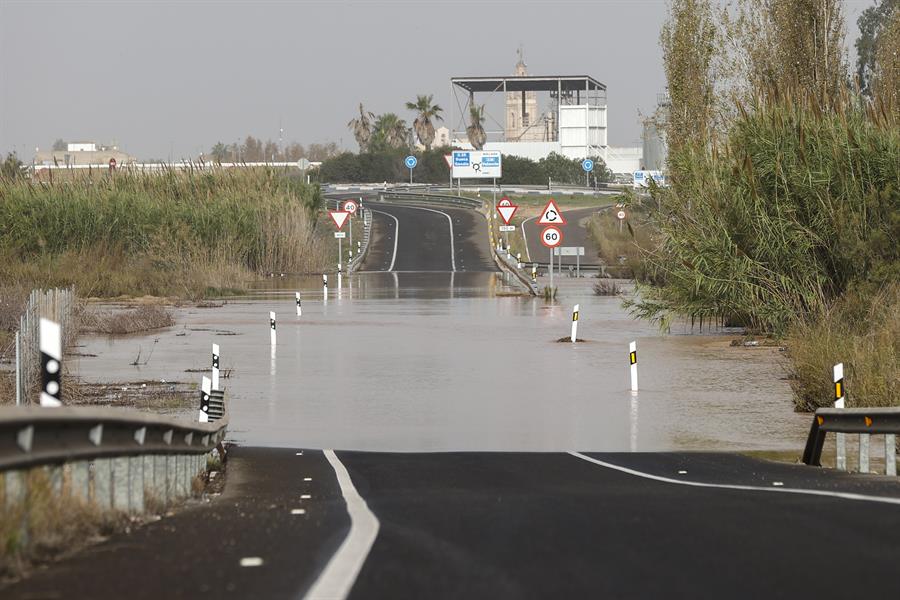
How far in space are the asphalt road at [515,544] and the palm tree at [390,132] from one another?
16314 cm

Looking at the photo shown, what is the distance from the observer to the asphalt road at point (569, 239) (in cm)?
7731

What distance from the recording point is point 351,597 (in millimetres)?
6461

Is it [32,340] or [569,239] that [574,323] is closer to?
[32,340]

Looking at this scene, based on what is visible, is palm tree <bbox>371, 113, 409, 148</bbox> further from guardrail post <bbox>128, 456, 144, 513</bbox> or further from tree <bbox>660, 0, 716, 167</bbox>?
guardrail post <bbox>128, 456, 144, 513</bbox>

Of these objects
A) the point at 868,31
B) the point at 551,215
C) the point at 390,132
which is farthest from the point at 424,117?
the point at 551,215

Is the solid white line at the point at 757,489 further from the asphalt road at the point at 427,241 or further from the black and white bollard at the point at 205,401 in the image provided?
the asphalt road at the point at 427,241

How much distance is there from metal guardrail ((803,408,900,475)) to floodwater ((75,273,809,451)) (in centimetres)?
274

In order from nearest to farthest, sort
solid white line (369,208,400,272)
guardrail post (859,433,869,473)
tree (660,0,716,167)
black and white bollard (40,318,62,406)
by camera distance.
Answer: black and white bollard (40,318,62,406) → guardrail post (859,433,869,473) → tree (660,0,716,167) → solid white line (369,208,400,272)

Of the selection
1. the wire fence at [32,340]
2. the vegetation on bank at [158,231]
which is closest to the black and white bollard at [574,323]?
the wire fence at [32,340]

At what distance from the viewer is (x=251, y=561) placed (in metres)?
7.53

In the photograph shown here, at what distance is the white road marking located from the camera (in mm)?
7416

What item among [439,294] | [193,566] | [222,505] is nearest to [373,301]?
[439,294]

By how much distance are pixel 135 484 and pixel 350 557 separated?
2624 mm

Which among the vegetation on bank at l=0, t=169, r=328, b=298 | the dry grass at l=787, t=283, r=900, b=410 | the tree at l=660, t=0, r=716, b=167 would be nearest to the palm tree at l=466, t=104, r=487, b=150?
the vegetation on bank at l=0, t=169, r=328, b=298
